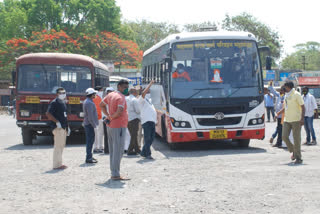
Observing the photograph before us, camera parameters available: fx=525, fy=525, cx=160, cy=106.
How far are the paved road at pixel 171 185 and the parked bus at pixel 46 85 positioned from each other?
3.18m

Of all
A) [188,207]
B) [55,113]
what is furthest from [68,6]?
[188,207]

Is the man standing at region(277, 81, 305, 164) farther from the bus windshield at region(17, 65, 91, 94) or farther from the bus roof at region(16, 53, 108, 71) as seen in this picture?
the bus roof at region(16, 53, 108, 71)

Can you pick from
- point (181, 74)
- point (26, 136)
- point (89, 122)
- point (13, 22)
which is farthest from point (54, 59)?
point (13, 22)

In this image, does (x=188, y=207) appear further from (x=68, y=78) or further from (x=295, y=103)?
(x=68, y=78)

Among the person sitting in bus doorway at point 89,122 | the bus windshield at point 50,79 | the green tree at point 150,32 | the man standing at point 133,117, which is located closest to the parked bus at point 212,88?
the man standing at point 133,117

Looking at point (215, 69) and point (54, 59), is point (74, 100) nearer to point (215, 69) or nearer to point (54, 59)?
point (54, 59)

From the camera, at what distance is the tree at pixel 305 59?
11262 cm

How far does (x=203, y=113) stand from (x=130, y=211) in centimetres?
738

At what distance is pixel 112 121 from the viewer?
9469mm

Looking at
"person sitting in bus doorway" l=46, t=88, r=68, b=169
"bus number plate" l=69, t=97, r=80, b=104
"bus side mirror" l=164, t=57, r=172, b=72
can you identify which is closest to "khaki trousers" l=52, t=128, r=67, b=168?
"person sitting in bus doorway" l=46, t=88, r=68, b=169

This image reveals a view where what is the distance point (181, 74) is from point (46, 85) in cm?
511

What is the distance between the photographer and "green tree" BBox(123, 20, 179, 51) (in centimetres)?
7769

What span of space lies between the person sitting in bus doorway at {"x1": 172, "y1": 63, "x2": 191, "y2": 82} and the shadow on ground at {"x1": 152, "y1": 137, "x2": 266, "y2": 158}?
2.01m

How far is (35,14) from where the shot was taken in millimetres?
48906
